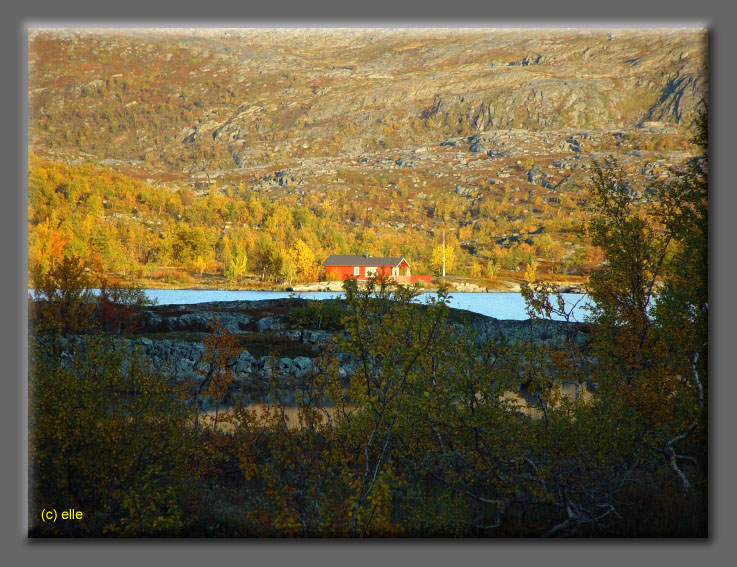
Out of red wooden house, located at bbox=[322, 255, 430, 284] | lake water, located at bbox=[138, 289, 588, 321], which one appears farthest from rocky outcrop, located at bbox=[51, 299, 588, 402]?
red wooden house, located at bbox=[322, 255, 430, 284]

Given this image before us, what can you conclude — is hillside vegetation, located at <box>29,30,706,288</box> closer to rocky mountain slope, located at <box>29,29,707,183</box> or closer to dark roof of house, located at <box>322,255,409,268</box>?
rocky mountain slope, located at <box>29,29,707,183</box>

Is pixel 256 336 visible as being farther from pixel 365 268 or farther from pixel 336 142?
pixel 336 142

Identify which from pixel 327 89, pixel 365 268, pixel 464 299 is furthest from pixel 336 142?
pixel 464 299

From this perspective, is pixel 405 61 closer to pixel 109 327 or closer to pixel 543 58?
pixel 543 58

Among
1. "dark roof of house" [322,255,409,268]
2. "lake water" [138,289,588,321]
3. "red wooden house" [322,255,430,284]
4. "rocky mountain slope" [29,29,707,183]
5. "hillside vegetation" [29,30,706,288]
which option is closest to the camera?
"rocky mountain slope" [29,29,707,183]

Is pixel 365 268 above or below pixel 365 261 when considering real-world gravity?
below

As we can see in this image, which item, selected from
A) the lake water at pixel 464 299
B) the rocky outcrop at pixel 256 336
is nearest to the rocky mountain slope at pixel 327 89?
the lake water at pixel 464 299

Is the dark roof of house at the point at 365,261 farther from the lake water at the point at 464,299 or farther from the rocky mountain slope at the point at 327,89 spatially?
the rocky mountain slope at the point at 327,89

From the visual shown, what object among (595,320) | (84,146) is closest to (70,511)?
(84,146)
